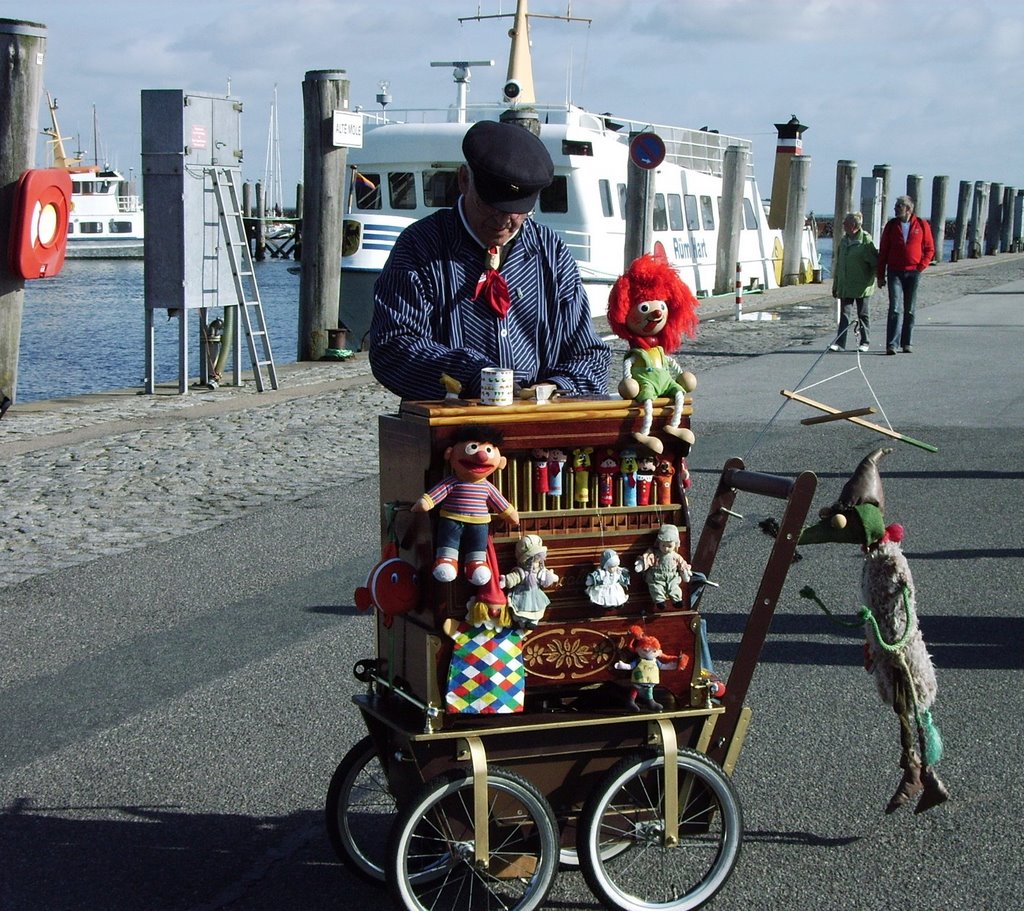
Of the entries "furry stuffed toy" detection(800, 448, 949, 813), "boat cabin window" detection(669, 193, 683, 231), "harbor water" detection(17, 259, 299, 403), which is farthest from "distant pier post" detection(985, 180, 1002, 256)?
"furry stuffed toy" detection(800, 448, 949, 813)

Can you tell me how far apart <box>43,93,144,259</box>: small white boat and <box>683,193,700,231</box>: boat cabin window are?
43.7m

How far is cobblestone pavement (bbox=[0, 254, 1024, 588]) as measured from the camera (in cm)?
795

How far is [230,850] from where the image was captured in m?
4.01

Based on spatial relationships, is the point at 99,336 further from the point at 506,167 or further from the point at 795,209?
the point at 506,167

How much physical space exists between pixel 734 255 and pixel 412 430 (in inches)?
1013

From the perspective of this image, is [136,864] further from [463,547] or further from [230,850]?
[463,547]

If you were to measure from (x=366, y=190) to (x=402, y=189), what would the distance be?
2.38ft

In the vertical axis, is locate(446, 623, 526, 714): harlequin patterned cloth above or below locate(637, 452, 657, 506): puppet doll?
below

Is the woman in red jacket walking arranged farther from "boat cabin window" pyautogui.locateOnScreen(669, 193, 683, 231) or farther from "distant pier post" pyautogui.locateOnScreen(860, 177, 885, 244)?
"distant pier post" pyautogui.locateOnScreen(860, 177, 885, 244)

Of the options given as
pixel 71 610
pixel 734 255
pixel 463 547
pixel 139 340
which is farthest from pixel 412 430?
pixel 139 340

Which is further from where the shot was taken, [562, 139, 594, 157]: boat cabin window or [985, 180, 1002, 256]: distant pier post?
[985, 180, 1002, 256]: distant pier post

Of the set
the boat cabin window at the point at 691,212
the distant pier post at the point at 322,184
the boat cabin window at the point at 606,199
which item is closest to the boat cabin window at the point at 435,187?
the boat cabin window at the point at 606,199

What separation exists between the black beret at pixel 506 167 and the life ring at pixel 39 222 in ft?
27.3

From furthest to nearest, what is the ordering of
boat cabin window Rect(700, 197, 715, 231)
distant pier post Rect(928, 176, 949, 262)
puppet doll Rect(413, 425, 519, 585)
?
distant pier post Rect(928, 176, 949, 262) → boat cabin window Rect(700, 197, 715, 231) → puppet doll Rect(413, 425, 519, 585)
